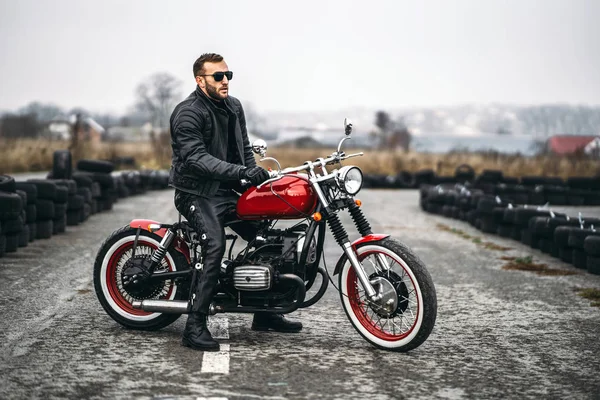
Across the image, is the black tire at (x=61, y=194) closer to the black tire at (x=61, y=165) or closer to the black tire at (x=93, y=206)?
the black tire at (x=61, y=165)

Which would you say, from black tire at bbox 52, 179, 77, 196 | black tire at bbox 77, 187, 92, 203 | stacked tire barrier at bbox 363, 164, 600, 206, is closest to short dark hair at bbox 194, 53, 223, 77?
black tire at bbox 52, 179, 77, 196

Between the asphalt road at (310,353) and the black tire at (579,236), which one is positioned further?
the black tire at (579,236)

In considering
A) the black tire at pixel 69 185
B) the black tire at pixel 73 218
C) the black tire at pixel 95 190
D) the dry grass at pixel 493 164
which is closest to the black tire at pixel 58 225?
the black tire at pixel 69 185

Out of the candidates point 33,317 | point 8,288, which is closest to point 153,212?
point 8,288

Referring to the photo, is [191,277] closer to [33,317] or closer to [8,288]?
[33,317]

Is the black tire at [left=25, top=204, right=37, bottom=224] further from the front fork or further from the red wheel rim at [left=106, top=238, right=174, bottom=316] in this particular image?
the front fork

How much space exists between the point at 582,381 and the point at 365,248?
1723 millimetres

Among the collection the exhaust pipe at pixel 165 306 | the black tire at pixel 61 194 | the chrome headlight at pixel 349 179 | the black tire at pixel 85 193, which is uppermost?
the chrome headlight at pixel 349 179

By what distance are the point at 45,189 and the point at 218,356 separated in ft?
30.1

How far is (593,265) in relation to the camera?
11586mm

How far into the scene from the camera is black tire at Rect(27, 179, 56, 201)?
1476 cm

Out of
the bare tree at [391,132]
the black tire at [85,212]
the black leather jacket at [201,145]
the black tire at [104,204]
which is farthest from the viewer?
the bare tree at [391,132]

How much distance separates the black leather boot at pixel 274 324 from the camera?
7391 mm

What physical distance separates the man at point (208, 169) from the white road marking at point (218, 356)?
0.11 meters
